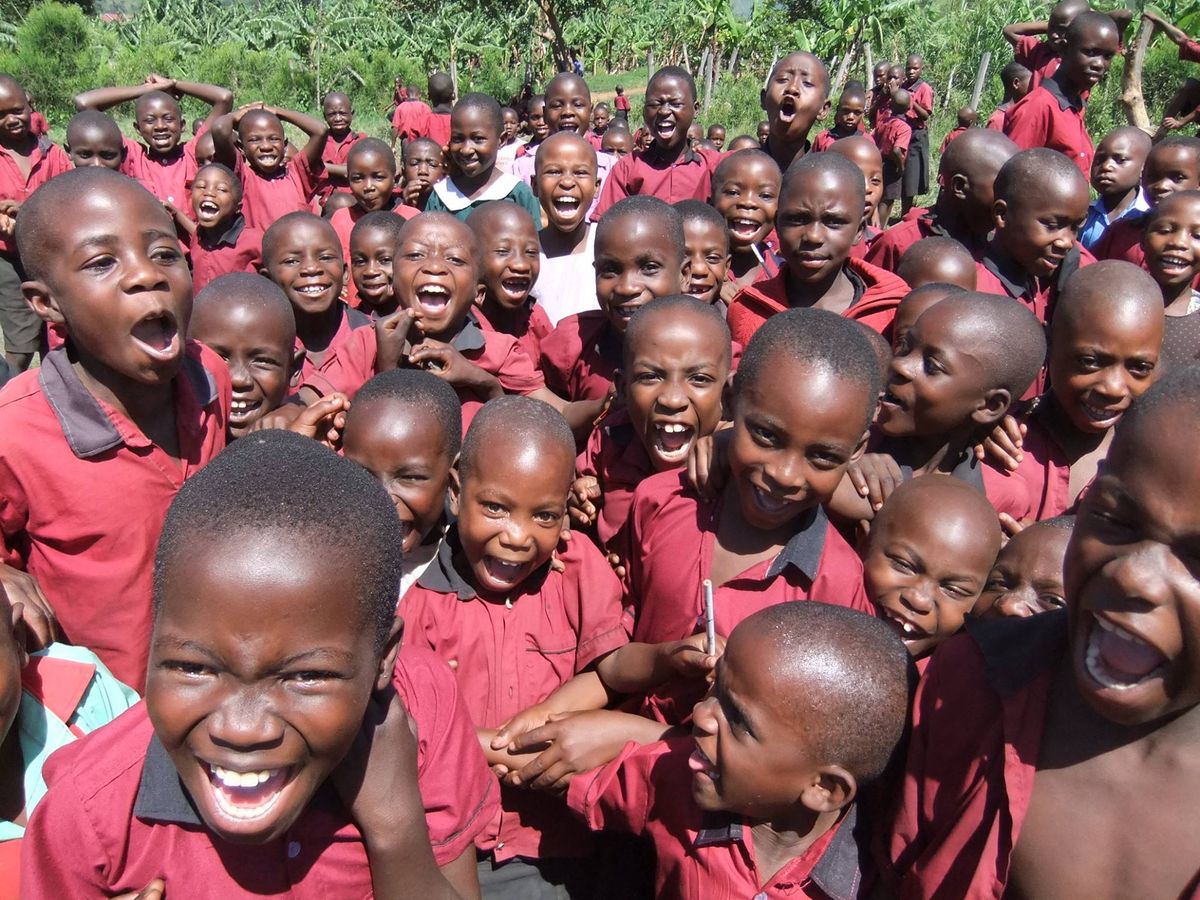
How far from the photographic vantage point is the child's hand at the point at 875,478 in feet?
7.34

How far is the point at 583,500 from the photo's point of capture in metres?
2.49

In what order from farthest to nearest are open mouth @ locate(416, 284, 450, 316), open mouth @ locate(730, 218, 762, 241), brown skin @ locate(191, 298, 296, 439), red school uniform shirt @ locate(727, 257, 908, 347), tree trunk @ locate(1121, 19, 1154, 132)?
tree trunk @ locate(1121, 19, 1154, 132) → open mouth @ locate(730, 218, 762, 241) → open mouth @ locate(416, 284, 450, 316) → red school uniform shirt @ locate(727, 257, 908, 347) → brown skin @ locate(191, 298, 296, 439)

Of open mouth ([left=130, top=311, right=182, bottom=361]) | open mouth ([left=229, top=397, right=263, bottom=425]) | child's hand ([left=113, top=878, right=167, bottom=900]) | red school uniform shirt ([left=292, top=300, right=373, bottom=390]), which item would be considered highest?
open mouth ([left=130, top=311, right=182, bottom=361])

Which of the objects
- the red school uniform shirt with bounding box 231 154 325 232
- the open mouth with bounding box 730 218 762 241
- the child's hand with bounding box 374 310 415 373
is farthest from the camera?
the red school uniform shirt with bounding box 231 154 325 232

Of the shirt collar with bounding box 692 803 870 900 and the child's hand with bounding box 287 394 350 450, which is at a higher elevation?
the child's hand with bounding box 287 394 350 450

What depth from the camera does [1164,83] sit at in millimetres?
15703

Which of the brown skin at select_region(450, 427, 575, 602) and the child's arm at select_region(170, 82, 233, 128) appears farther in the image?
the child's arm at select_region(170, 82, 233, 128)

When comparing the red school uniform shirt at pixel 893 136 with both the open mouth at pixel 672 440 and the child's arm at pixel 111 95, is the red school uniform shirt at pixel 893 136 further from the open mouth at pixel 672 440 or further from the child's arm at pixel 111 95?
the open mouth at pixel 672 440

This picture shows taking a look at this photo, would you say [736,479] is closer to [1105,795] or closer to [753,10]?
[1105,795]

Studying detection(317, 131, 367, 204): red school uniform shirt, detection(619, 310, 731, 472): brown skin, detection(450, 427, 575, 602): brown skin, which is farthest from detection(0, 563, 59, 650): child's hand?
detection(317, 131, 367, 204): red school uniform shirt

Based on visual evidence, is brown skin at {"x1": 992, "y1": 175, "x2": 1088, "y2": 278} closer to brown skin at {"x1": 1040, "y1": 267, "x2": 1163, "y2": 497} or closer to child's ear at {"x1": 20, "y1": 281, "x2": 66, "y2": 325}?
brown skin at {"x1": 1040, "y1": 267, "x2": 1163, "y2": 497}

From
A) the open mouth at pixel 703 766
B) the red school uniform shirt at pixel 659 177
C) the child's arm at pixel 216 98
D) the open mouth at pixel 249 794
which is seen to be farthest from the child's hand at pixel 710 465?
the child's arm at pixel 216 98

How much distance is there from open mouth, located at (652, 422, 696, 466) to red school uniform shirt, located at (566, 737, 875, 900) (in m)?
0.88

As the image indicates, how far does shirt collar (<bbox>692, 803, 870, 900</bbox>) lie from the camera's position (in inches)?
59.1
